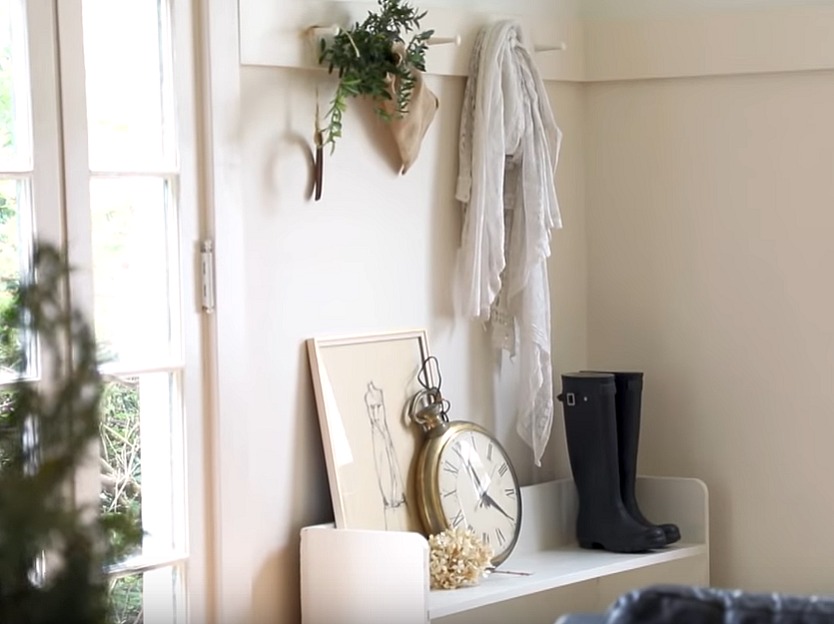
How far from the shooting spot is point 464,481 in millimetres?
3188

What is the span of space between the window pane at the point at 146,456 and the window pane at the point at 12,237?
25 centimetres

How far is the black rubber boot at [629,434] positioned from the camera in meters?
3.40

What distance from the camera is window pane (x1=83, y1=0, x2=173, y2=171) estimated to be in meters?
2.65

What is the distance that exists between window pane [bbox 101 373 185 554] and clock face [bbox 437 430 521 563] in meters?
0.61

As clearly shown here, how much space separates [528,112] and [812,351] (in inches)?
34.3

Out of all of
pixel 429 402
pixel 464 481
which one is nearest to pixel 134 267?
pixel 429 402

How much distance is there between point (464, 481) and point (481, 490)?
6cm

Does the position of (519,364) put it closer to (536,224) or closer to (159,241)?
(536,224)

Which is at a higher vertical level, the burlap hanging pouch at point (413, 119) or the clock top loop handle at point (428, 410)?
the burlap hanging pouch at point (413, 119)

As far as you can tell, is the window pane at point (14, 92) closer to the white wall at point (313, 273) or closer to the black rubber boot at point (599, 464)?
the white wall at point (313, 273)

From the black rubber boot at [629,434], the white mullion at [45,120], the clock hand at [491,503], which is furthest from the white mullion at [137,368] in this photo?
the black rubber boot at [629,434]

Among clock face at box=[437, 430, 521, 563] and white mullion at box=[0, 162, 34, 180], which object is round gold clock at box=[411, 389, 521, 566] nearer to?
clock face at box=[437, 430, 521, 563]

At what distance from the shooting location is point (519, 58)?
11.0ft

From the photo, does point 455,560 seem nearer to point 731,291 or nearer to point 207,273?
point 207,273
